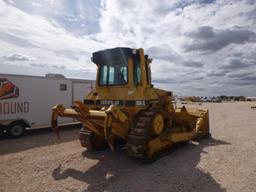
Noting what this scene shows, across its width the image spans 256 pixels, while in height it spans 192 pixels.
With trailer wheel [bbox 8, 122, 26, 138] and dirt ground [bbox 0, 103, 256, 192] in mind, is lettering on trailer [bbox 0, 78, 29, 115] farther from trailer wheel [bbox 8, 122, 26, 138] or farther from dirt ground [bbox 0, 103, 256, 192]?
dirt ground [bbox 0, 103, 256, 192]

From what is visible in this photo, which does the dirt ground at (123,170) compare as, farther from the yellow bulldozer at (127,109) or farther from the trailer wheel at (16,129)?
the trailer wheel at (16,129)

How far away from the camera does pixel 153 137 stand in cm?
739

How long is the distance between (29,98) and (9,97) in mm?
1010

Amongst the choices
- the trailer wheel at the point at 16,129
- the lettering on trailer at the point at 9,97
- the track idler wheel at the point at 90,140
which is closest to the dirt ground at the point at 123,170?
the track idler wheel at the point at 90,140

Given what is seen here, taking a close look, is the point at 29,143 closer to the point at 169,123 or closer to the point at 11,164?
the point at 11,164

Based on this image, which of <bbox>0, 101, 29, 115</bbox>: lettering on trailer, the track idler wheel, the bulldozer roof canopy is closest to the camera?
the bulldozer roof canopy

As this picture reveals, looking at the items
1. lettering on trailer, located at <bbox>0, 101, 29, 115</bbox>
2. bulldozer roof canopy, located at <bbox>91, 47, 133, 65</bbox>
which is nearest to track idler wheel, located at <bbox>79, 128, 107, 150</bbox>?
bulldozer roof canopy, located at <bbox>91, 47, 133, 65</bbox>

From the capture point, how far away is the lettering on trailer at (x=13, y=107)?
38.1 feet

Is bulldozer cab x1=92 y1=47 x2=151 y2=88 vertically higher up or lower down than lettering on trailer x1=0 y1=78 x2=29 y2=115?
higher up

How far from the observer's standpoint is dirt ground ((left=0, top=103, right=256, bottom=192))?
564cm

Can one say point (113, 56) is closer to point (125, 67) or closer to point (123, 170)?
point (125, 67)

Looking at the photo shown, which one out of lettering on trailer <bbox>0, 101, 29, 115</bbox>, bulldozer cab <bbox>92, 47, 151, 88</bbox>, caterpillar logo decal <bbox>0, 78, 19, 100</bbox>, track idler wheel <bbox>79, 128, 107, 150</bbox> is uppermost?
bulldozer cab <bbox>92, 47, 151, 88</bbox>

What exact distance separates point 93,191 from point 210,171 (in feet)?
10.1

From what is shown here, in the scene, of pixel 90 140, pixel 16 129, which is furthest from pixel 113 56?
pixel 16 129
